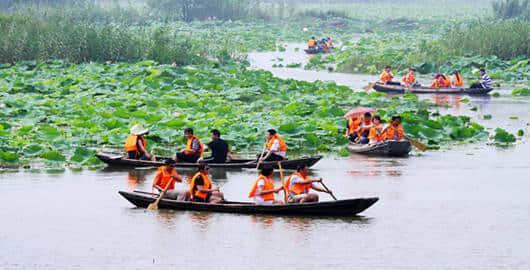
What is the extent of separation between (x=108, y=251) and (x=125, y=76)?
18037mm

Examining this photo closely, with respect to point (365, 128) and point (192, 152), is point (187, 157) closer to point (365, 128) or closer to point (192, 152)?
point (192, 152)

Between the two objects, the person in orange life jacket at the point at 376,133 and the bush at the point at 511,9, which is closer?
the person in orange life jacket at the point at 376,133

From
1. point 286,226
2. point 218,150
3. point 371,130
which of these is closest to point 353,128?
point 371,130

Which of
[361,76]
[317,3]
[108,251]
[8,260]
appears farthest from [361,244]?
[317,3]

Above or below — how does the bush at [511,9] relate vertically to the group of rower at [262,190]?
above

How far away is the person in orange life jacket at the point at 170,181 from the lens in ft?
53.1

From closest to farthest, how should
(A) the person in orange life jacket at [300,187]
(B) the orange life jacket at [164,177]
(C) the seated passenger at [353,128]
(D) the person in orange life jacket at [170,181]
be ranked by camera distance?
(A) the person in orange life jacket at [300,187] < (D) the person in orange life jacket at [170,181] < (B) the orange life jacket at [164,177] < (C) the seated passenger at [353,128]

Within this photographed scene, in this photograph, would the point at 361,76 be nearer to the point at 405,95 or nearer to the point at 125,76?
the point at 405,95

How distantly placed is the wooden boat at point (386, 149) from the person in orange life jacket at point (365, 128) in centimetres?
17

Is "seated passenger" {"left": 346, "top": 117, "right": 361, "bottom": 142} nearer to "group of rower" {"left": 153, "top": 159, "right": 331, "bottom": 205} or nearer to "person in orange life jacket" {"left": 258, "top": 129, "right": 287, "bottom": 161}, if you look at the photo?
"person in orange life jacket" {"left": 258, "top": 129, "right": 287, "bottom": 161}

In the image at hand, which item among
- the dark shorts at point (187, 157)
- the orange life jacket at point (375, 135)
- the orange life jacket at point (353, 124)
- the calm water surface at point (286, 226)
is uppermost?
the orange life jacket at point (353, 124)

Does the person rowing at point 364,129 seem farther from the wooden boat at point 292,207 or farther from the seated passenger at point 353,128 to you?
the wooden boat at point 292,207

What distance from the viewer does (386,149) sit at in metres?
21.9

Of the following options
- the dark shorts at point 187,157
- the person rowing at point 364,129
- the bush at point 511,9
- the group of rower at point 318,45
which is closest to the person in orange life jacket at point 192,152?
the dark shorts at point 187,157
